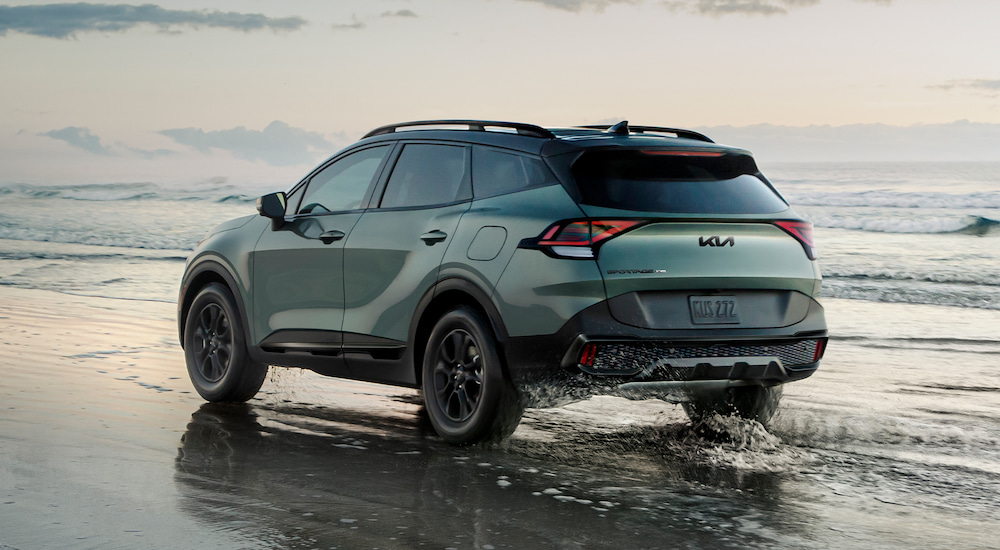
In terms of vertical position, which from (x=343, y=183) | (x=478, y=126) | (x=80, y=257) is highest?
(x=478, y=126)

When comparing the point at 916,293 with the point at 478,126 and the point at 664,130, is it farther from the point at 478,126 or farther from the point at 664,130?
the point at 478,126

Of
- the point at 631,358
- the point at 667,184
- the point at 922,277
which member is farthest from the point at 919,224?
the point at 631,358

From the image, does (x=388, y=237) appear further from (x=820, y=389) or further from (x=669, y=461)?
(x=820, y=389)

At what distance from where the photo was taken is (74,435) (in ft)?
21.7

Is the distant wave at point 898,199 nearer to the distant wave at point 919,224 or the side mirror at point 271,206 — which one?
the distant wave at point 919,224

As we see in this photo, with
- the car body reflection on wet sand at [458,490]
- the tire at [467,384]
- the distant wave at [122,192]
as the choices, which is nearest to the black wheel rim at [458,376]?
the tire at [467,384]

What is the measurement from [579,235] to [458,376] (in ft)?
3.84

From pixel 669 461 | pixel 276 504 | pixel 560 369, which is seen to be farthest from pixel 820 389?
pixel 276 504

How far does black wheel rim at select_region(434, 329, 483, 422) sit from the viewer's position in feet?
20.7

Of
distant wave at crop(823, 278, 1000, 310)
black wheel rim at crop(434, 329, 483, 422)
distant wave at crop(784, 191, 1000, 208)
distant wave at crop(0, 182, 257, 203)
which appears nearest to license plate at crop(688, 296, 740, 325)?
black wheel rim at crop(434, 329, 483, 422)

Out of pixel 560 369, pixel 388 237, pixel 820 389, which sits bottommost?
pixel 820 389

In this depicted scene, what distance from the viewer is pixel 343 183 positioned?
291 inches

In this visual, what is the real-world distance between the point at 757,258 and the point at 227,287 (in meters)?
3.79

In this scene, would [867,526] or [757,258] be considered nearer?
[867,526]
